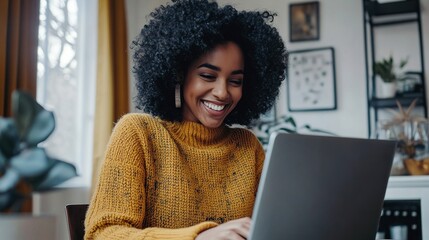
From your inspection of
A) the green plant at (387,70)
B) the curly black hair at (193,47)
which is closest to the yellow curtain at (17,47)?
the curly black hair at (193,47)

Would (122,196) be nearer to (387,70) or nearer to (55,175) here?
(55,175)

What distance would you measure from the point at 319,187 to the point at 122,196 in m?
0.40

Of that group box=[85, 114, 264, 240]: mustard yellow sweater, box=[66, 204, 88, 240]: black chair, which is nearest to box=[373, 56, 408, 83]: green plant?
box=[85, 114, 264, 240]: mustard yellow sweater

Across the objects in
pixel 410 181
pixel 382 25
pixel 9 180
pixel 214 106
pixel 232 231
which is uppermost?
pixel 382 25

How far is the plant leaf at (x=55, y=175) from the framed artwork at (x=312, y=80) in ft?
8.59

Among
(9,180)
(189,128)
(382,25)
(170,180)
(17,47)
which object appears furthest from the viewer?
(382,25)

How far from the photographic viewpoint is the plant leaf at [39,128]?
0.58 meters

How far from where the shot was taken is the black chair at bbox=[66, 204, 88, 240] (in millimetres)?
1117

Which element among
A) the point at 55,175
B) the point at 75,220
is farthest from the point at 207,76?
the point at 55,175

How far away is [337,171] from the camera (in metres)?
0.81

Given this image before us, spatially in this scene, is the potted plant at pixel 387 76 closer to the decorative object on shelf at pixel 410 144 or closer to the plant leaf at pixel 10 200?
Result: the decorative object on shelf at pixel 410 144

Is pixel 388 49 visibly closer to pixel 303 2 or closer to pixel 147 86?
pixel 303 2

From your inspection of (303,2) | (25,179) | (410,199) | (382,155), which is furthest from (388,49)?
(25,179)

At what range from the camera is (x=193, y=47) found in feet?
3.78
